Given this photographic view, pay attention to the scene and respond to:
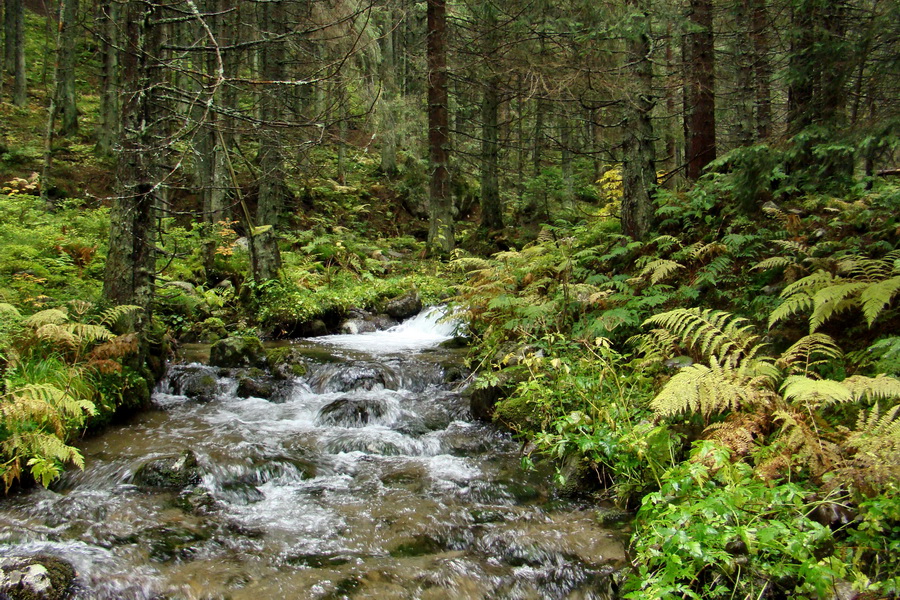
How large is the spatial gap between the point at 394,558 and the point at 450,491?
1135 millimetres

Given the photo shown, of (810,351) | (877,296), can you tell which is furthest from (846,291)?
(810,351)

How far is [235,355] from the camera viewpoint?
8.82 metres

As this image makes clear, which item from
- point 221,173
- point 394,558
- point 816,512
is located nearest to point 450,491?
point 394,558

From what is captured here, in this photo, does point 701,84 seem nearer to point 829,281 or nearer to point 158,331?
point 829,281

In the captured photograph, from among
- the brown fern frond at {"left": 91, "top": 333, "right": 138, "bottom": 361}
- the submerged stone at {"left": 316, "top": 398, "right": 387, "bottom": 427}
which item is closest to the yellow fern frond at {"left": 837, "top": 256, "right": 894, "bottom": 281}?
the submerged stone at {"left": 316, "top": 398, "right": 387, "bottom": 427}

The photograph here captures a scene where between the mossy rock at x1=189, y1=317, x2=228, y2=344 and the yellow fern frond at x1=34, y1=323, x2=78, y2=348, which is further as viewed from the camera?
the mossy rock at x1=189, y1=317, x2=228, y2=344

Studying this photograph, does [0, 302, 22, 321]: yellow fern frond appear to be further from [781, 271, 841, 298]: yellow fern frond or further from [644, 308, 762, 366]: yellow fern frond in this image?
[781, 271, 841, 298]: yellow fern frond

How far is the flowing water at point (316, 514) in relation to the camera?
3.53m

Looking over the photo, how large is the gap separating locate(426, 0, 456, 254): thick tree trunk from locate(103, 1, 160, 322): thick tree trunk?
8582 millimetres

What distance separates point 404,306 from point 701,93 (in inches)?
306

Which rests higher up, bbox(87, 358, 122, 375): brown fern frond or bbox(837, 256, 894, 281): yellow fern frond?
bbox(837, 256, 894, 281): yellow fern frond

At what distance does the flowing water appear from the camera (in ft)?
11.6

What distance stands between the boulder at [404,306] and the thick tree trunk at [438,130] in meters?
3.43

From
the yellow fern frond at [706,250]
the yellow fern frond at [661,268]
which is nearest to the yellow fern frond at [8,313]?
the yellow fern frond at [661,268]
